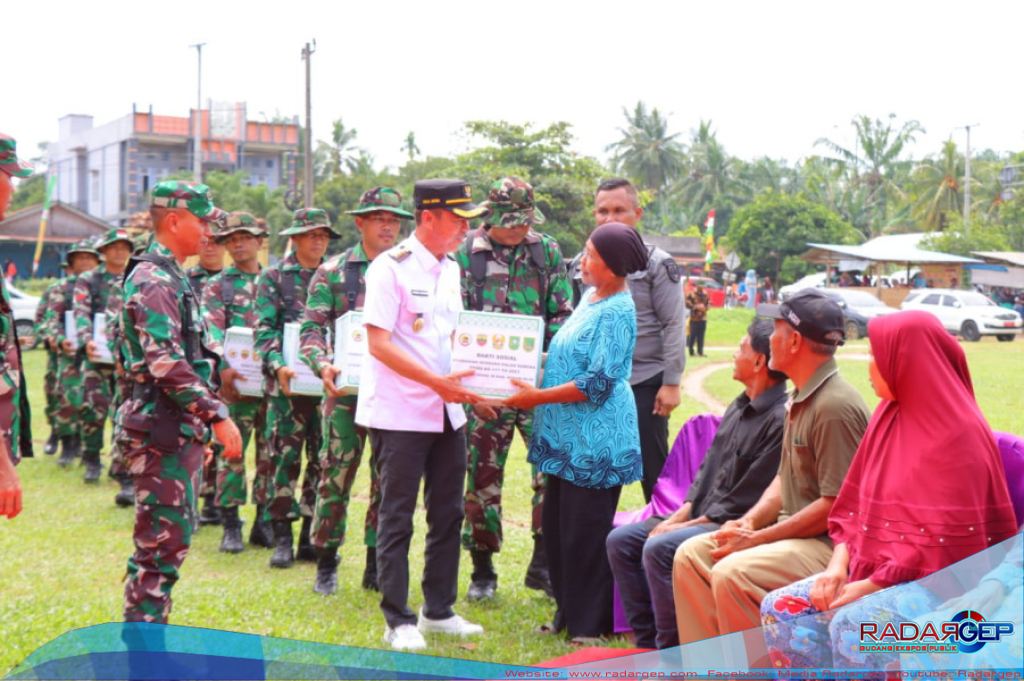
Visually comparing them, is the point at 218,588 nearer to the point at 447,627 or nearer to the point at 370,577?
the point at 370,577

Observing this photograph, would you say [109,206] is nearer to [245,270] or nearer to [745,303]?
[745,303]

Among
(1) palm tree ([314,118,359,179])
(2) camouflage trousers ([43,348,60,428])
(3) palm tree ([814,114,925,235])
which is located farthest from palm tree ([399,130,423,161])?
(2) camouflage trousers ([43,348,60,428])

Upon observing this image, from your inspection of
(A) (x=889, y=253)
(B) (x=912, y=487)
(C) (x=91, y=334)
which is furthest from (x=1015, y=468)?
(A) (x=889, y=253)

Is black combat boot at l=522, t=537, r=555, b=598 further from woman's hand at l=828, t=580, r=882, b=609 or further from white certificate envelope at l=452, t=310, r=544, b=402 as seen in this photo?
woman's hand at l=828, t=580, r=882, b=609

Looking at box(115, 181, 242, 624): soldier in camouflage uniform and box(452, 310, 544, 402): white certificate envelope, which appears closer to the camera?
box(115, 181, 242, 624): soldier in camouflage uniform

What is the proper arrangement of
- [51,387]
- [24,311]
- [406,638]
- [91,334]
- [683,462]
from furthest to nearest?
1. [24,311]
2. [51,387]
3. [91,334]
4. [683,462]
5. [406,638]

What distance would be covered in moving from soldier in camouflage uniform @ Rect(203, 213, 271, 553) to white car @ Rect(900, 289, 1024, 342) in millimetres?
25561

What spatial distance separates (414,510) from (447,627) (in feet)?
1.99

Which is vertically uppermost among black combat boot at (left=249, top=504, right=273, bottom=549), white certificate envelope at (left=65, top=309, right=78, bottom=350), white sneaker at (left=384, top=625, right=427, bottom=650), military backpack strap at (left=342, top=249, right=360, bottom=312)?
military backpack strap at (left=342, top=249, right=360, bottom=312)

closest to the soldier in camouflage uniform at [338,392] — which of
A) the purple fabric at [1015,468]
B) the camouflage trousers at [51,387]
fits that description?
the purple fabric at [1015,468]

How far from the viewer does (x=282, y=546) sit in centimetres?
649

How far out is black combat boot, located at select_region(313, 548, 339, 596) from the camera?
18.9 feet

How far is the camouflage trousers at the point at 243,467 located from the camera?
6.95 m

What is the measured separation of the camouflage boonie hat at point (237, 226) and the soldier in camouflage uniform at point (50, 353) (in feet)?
11.1
